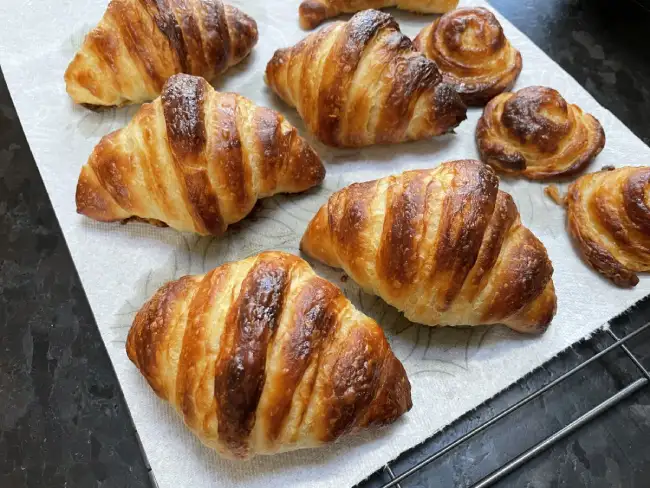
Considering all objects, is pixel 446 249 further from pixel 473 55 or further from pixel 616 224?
pixel 473 55

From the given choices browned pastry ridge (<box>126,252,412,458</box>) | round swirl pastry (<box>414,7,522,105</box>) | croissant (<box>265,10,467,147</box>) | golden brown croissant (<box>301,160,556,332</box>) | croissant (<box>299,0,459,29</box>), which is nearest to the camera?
browned pastry ridge (<box>126,252,412,458</box>)

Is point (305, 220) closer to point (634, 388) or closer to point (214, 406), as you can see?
point (214, 406)

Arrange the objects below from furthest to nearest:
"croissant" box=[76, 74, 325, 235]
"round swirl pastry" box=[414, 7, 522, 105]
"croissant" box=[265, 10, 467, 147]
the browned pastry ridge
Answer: "round swirl pastry" box=[414, 7, 522, 105], "croissant" box=[265, 10, 467, 147], "croissant" box=[76, 74, 325, 235], the browned pastry ridge

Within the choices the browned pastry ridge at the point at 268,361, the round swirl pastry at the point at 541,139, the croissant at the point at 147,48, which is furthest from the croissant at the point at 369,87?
the browned pastry ridge at the point at 268,361

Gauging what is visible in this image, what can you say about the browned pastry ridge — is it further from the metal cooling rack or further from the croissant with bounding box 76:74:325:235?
the croissant with bounding box 76:74:325:235

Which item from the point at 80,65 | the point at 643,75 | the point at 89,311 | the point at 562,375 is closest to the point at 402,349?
the point at 562,375

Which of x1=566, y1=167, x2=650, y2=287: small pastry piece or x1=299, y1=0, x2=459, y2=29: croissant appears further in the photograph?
x1=299, y1=0, x2=459, y2=29: croissant

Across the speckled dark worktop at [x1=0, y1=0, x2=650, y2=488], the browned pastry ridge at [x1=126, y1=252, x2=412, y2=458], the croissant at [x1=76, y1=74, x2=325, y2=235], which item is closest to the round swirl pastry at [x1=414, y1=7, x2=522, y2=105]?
the croissant at [x1=76, y1=74, x2=325, y2=235]

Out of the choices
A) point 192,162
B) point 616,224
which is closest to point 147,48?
point 192,162
